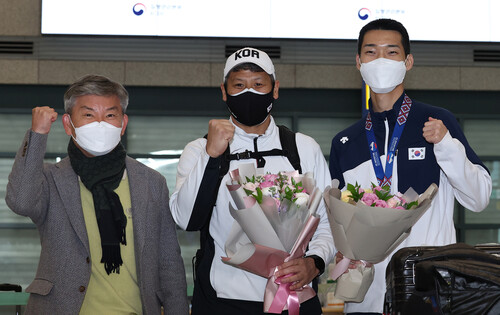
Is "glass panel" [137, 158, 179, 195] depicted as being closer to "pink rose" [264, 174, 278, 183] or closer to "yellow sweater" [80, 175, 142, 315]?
"yellow sweater" [80, 175, 142, 315]

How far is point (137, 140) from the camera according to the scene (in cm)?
1070

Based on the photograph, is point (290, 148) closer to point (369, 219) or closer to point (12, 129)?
point (369, 219)

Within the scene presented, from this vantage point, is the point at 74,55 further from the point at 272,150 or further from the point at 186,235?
the point at 272,150

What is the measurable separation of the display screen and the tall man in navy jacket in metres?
6.28

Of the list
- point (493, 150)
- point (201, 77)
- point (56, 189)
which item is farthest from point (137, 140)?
point (56, 189)

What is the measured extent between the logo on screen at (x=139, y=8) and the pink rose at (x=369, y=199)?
24.6 feet

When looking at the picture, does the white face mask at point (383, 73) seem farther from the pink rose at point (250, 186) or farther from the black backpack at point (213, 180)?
the pink rose at point (250, 186)

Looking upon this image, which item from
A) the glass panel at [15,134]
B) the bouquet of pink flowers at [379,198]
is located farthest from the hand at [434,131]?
the glass panel at [15,134]

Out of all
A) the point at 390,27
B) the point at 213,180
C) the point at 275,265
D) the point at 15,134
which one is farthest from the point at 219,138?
the point at 15,134

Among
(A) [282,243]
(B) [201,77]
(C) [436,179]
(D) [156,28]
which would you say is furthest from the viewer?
(B) [201,77]

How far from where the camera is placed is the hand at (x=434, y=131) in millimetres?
3184

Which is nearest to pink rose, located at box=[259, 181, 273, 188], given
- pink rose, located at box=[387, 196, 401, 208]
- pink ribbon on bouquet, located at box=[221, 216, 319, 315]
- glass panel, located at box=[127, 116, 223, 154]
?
pink ribbon on bouquet, located at box=[221, 216, 319, 315]

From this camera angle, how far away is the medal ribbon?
→ 135 inches

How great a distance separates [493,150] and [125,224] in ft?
28.8
